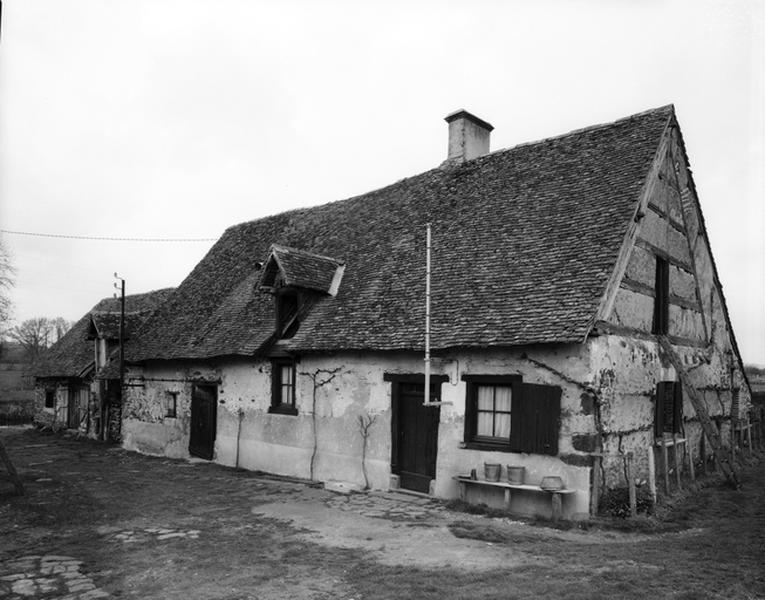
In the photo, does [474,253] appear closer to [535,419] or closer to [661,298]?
[661,298]

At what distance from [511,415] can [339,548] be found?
405 centimetres

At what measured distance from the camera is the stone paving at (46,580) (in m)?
6.66

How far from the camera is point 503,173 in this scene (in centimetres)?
1559

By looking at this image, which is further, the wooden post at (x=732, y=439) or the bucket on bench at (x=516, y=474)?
the wooden post at (x=732, y=439)

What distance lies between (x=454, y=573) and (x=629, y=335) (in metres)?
6.34

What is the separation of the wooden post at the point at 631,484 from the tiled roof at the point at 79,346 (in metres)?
22.1

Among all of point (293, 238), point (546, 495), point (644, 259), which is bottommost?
point (546, 495)

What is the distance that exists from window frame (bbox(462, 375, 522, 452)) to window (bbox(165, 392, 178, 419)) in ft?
36.5

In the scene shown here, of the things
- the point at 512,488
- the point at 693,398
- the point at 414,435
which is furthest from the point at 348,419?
the point at 693,398

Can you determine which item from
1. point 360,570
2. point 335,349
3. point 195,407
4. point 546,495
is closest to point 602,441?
point 546,495

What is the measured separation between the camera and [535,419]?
34.4ft

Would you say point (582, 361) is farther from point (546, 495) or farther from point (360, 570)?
point (360, 570)

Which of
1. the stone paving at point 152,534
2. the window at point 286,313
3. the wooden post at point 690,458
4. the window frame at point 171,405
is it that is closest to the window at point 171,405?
the window frame at point 171,405

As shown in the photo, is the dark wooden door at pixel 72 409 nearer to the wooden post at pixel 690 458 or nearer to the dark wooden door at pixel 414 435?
the dark wooden door at pixel 414 435
